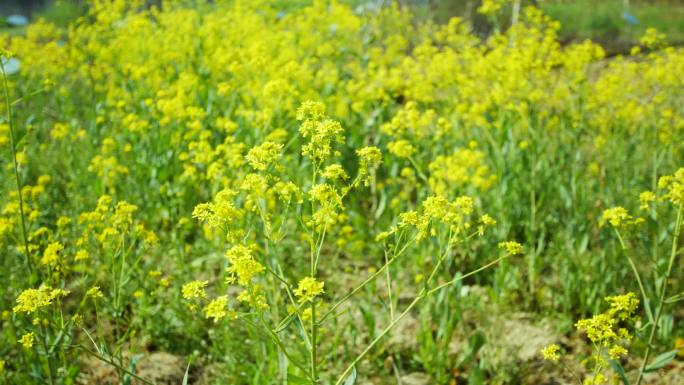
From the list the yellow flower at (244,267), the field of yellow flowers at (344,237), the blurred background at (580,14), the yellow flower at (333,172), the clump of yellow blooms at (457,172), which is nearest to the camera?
the yellow flower at (244,267)

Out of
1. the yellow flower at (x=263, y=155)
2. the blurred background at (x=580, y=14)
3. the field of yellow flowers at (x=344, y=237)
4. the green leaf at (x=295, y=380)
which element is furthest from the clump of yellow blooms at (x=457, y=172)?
the blurred background at (x=580, y=14)

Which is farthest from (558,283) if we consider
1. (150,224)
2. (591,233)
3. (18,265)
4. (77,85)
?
(77,85)

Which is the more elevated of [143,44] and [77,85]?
[143,44]

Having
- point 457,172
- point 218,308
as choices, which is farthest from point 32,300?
point 457,172

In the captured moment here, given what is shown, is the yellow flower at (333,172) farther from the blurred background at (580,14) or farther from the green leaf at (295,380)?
the blurred background at (580,14)

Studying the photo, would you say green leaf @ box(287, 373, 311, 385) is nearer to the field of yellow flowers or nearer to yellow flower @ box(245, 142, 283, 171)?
the field of yellow flowers

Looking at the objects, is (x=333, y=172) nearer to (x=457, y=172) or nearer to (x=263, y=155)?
(x=263, y=155)

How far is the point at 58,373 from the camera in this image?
95.4 inches

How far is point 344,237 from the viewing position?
12.4 ft

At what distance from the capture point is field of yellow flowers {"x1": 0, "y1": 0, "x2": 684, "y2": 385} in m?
2.01

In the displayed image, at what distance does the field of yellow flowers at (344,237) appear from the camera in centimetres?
201

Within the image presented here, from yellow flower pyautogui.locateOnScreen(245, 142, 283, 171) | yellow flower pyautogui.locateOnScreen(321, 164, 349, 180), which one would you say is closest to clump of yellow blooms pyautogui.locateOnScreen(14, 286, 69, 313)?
yellow flower pyautogui.locateOnScreen(245, 142, 283, 171)

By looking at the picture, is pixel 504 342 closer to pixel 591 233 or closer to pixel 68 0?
pixel 591 233

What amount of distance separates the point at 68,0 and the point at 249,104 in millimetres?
12294
